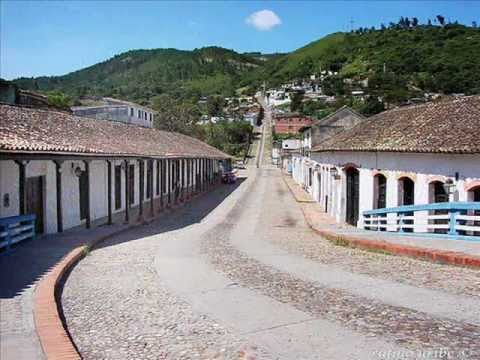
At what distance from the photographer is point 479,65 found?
88750 mm

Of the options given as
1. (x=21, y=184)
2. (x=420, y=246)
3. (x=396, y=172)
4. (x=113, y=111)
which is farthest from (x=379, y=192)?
(x=113, y=111)

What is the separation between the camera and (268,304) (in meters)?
7.37

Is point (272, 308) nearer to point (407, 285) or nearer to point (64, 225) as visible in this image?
point (407, 285)

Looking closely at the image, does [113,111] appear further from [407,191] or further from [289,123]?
[289,123]

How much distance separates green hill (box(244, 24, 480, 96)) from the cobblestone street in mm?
65997

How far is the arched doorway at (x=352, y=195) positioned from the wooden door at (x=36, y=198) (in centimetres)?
1232

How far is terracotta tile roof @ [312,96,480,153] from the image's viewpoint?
14.7 meters

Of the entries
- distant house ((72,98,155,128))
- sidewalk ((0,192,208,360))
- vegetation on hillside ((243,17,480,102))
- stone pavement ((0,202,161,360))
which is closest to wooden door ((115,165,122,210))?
stone pavement ((0,202,161,360))

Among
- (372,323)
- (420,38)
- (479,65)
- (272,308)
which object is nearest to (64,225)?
(272,308)

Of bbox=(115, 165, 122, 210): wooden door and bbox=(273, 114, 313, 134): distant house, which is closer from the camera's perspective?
bbox=(115, 165, 122, 210): wooden door

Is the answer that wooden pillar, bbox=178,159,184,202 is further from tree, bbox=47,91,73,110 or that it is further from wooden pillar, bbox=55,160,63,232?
wooden pillar, bbox=55,160,63,232

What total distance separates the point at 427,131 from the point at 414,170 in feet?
4.72

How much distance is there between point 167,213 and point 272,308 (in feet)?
53.1

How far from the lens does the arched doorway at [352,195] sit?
2145 centimetres
